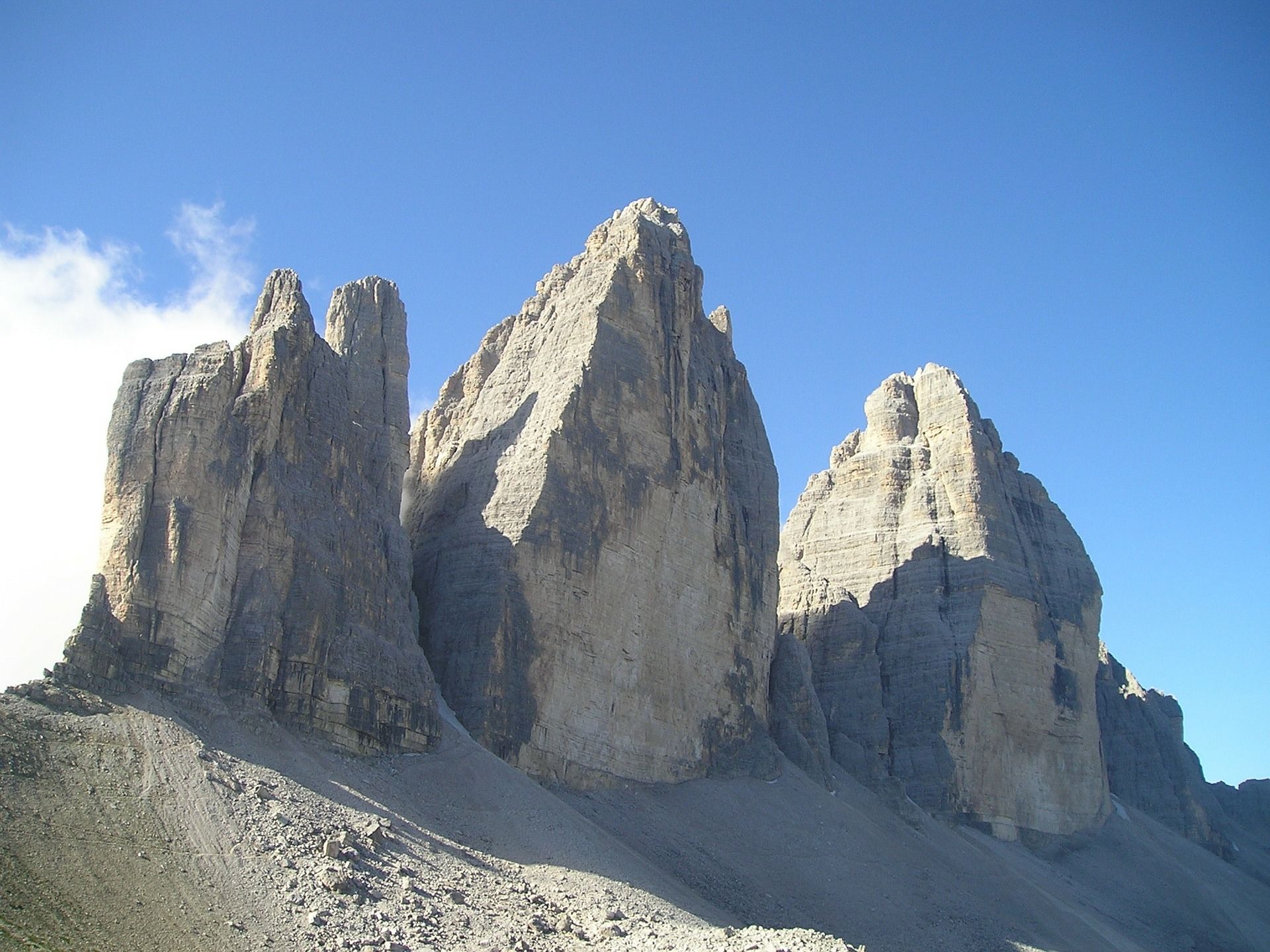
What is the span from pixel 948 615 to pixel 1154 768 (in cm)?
2262

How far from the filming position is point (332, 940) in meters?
26.3

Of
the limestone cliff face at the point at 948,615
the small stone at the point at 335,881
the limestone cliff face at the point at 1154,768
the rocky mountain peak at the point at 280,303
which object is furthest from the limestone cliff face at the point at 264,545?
the limestone cliff face at the point at 1154,768

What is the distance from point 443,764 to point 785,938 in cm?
1170

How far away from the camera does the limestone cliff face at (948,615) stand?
63312 millimetres

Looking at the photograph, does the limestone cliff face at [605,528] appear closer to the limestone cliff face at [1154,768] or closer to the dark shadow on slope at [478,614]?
the dark shadow on slope at [478,614]

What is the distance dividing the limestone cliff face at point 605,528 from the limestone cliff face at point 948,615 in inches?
438

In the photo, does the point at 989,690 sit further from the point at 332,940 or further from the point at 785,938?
the point at 332,940

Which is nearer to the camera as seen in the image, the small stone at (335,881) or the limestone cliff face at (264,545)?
the small stone at (335,881)

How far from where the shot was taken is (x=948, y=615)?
66500mm

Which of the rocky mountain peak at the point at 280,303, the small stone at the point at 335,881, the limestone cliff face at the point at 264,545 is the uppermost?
the rocky mountain peak at the point at 280,303

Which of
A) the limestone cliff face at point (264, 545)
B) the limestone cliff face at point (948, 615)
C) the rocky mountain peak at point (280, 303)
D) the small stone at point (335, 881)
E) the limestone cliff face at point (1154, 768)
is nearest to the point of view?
the small stone at point (335, 881)

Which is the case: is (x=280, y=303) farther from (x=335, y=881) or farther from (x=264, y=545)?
(x=335, y=881)

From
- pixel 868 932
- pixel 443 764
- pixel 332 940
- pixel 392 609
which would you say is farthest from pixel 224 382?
pixel 868 932

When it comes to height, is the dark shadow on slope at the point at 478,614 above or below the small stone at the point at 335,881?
above
